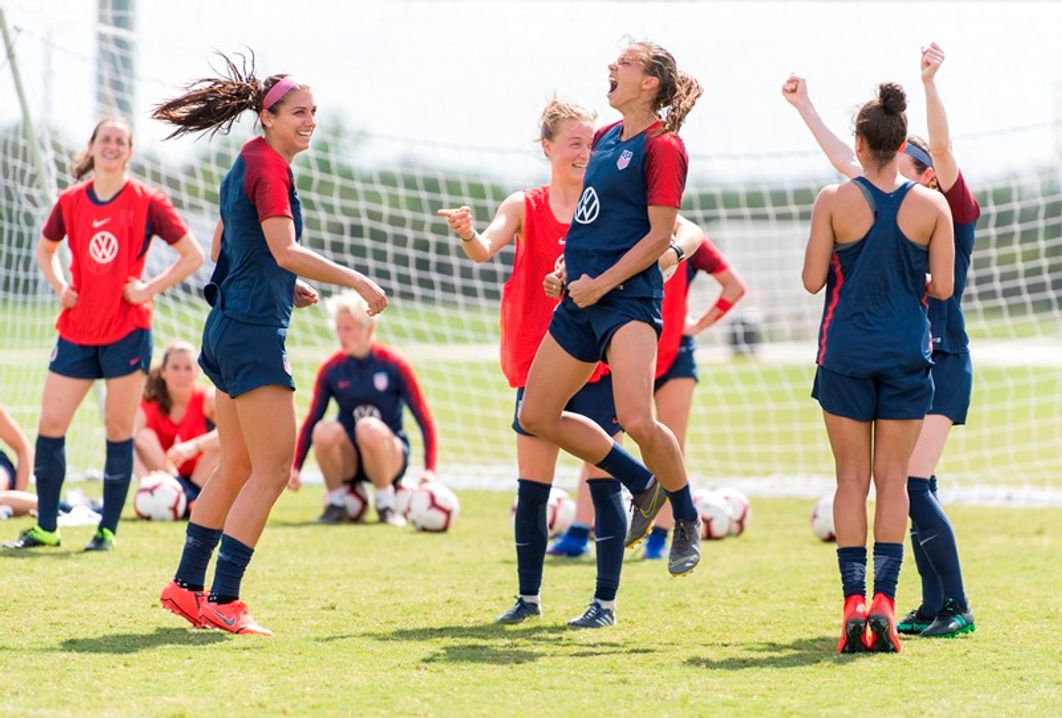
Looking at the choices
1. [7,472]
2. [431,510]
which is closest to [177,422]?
[7,472]

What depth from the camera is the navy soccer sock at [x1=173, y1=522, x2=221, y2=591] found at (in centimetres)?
562

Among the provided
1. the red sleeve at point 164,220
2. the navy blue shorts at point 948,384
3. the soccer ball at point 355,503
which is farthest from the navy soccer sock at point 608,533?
the soccer ball at point 355,503

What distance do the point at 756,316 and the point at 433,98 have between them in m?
8.98

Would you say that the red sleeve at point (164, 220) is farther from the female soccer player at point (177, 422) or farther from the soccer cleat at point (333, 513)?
the soccer cleat at point (333, 513)

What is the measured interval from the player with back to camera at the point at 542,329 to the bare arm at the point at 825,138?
2.08 ft

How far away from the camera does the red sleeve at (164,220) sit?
7.92 m

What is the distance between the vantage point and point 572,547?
842cm

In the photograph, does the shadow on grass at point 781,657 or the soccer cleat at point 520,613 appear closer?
the shadow on grass at point 781,657

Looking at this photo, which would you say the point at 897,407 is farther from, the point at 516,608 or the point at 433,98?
the point at 433,98

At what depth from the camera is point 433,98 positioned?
16234mm

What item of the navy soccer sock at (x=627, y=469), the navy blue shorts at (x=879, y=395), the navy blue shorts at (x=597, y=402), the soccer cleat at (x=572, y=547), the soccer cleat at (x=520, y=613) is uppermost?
the navy blue shorts at (x=879, y=395)

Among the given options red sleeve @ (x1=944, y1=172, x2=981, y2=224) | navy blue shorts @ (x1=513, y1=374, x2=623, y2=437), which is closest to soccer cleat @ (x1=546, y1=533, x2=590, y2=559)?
navy blue shorts @ (x1=513, y1=374, x2=623, y2=437)

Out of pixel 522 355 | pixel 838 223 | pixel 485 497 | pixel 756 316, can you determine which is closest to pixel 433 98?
pixel 485 497

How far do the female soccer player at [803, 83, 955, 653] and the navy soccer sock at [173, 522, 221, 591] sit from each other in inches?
92.5
